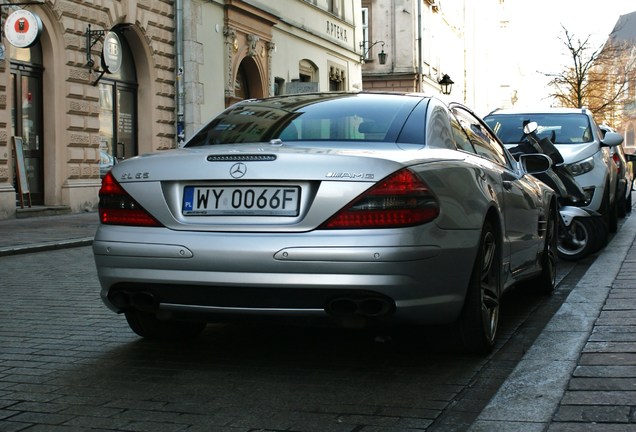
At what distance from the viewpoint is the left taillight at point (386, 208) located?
4.52 metres

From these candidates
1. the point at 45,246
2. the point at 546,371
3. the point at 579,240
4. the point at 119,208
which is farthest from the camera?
the point at 45,246

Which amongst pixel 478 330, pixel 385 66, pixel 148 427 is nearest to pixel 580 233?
pixel 478 330

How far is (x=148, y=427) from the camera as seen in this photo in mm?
3953

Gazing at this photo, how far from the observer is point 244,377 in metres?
4.89

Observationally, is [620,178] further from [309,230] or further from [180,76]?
[309,230]

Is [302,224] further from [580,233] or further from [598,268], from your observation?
[580,233]

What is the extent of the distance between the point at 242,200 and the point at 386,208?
671 mm

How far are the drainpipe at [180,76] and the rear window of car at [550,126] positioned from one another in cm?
1219

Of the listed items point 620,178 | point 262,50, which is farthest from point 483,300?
point 262,50

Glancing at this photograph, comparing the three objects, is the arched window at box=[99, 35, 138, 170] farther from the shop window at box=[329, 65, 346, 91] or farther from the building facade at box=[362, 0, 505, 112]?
the building facade at box=[362, 0, 505, 112]

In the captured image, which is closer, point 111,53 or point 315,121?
point 315,121

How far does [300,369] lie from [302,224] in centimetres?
90

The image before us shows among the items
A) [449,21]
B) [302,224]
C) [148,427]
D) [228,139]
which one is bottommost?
[148,427]

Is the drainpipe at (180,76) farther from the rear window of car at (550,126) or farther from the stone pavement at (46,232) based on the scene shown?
the rear window of car at (550,126)
